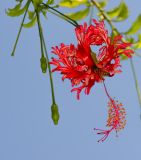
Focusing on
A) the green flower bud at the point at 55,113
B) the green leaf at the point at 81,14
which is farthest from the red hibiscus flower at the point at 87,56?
the green leaf at the point at 81,14

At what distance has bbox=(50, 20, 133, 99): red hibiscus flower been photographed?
1.51 meters

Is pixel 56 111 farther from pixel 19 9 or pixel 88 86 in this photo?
pixel 19 9

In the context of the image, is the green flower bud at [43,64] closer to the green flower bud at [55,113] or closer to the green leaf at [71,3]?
the green flower bud at [55,113]

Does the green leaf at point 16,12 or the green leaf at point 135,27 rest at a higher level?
the green leaf at point 16,12

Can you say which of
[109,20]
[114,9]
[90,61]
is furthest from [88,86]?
[114,9]

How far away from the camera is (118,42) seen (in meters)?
1.52

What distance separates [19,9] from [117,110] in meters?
0.55

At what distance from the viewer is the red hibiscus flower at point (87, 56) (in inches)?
59.3

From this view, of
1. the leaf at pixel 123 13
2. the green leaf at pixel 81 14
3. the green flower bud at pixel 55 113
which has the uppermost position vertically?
the green leaf at pixel 81 14

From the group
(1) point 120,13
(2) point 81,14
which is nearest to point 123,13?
(1) point 120,13

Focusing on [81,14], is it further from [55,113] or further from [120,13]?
[55,113]

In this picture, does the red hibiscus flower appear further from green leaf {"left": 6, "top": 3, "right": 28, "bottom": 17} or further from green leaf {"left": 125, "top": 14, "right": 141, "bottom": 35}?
green leaf {"left": 6, "top": 3, "right": 28, "bottom": 17}

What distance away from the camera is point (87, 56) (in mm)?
1523

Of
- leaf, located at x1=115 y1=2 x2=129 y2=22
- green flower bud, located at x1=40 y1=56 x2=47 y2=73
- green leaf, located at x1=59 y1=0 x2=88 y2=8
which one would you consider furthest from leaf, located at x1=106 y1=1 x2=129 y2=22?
green flower bud, located at x1=40 y1=56 x2=47 y2=73
